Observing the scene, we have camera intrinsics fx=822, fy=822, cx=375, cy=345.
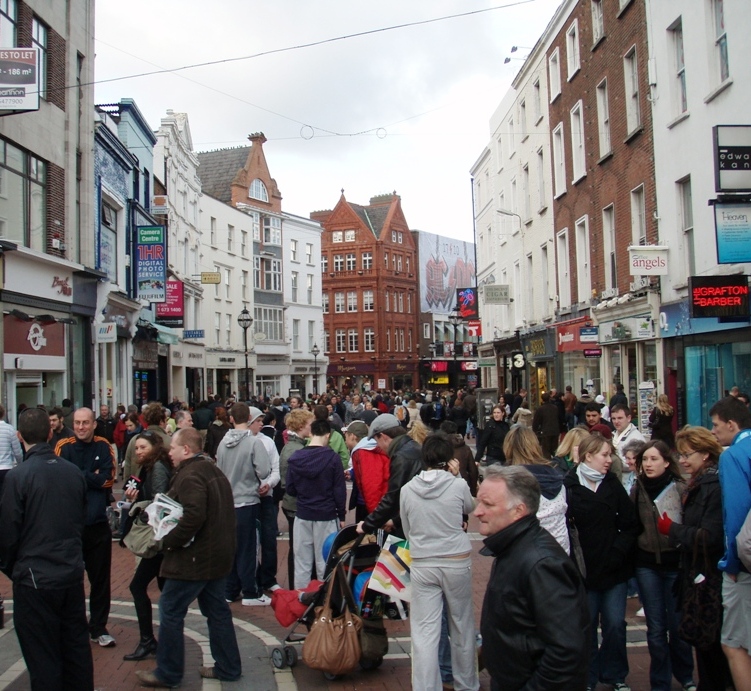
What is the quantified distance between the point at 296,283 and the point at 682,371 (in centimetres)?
4575

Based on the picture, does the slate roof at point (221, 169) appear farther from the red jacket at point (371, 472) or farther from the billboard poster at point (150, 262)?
the red jacket at point (371, 472)

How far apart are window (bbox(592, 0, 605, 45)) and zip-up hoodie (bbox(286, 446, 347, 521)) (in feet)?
61.7

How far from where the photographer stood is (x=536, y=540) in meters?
3.33

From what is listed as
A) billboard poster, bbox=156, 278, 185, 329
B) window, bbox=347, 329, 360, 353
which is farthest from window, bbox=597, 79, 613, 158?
window, bbox=347, 329, 360, 353

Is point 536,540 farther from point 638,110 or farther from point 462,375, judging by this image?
point 462,375

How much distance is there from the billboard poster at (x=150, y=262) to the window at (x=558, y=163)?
13.4 meters

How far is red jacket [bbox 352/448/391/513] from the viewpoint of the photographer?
25.9ft

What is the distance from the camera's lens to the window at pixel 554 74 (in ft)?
88.5

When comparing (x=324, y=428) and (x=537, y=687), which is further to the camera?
(x=324, y=428)

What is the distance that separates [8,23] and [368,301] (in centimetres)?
5790

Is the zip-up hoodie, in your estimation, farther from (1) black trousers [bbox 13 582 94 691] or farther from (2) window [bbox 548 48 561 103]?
(2) window [bbox 548 48 561 103]

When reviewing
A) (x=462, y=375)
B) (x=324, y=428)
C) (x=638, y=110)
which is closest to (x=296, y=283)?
(x=462, y=375)

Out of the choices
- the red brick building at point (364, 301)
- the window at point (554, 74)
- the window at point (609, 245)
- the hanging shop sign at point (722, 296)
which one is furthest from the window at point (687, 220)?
the red brick building at point (364, 301)

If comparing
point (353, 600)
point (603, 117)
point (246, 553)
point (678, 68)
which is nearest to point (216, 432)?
point (246, 553)
